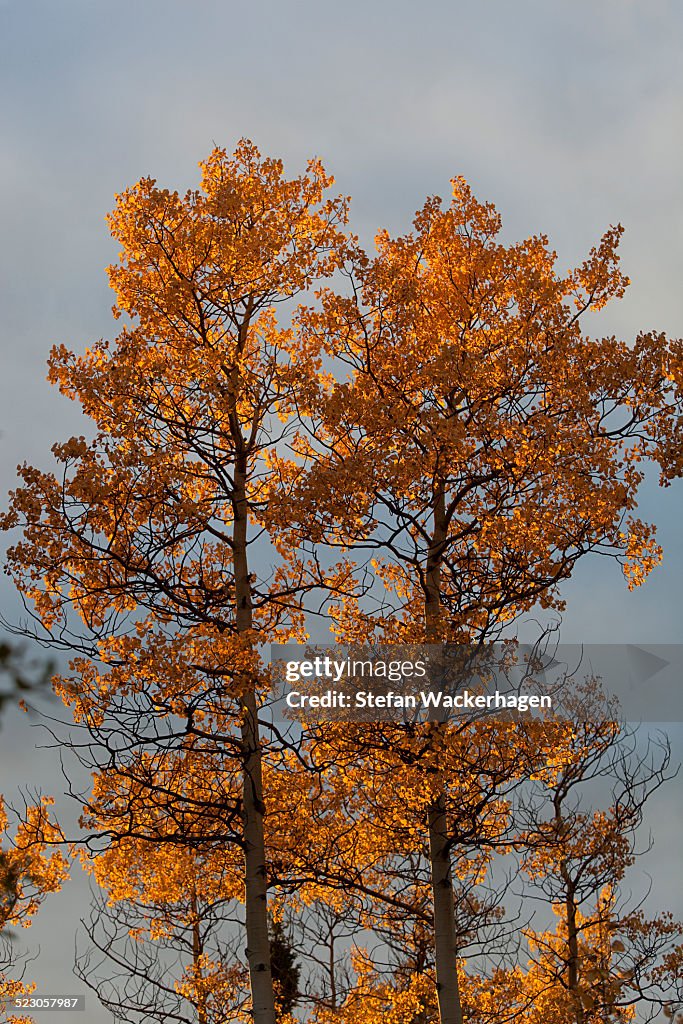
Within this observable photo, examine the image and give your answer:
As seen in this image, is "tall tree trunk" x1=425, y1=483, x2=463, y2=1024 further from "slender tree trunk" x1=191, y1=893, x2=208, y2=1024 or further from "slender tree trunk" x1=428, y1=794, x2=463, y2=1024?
"slender tree trunk" x1=191, y1=893, x2=208, y2=1024

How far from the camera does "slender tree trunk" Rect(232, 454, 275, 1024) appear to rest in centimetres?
850

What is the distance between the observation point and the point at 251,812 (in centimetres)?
897

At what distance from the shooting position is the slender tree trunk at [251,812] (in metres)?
8.50

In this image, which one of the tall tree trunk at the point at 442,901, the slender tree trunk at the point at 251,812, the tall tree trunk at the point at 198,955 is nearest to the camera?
the slender tree trunk at the point at 251,812

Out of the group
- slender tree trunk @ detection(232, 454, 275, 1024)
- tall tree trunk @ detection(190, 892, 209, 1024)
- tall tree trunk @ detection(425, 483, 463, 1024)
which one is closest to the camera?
slender tree trunk @ detection(232, 454, 275, 1024)

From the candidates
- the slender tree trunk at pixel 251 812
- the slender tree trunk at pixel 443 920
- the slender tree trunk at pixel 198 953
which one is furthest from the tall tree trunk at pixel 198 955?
the slender tree trunk at pixel 443 920

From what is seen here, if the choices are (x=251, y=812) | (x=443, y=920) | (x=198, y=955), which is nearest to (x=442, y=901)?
(x=443, y=920)

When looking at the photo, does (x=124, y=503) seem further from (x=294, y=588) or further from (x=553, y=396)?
(x=553, y=396)

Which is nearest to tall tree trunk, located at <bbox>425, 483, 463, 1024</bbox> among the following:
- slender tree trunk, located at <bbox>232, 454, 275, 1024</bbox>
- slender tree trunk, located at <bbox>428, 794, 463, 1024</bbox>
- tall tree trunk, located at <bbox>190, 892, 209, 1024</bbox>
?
slender tree trunk, located at <bbox>428, 794, 463, 1024</bbox>

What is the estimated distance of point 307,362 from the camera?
9945 mm

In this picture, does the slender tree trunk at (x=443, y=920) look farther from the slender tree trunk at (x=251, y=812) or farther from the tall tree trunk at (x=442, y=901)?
the slender tree trunk at (x=251, y=812)

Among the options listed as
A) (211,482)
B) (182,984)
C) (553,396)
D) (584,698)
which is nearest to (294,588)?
(211,482)

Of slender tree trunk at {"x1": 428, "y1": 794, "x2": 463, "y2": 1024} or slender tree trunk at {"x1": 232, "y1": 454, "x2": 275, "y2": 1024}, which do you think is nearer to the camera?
slender tree trunk at {"x1": 232, "y1": 454, "x2": 275, "y2": 1024}

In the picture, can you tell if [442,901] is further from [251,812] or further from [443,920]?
[251,812]
